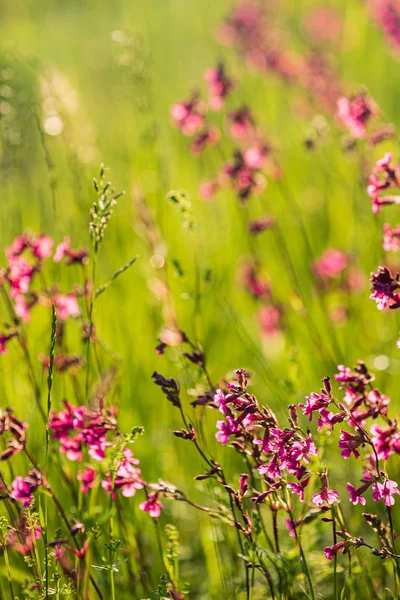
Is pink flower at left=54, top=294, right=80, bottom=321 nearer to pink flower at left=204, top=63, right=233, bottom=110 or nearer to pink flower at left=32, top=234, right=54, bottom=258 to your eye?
pink flower at left=32, top=234, right=54, bottom=258

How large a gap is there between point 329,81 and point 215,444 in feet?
8.76

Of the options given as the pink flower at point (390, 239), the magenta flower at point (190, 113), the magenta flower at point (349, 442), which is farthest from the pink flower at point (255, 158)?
the magenta flower at point (349, 442)

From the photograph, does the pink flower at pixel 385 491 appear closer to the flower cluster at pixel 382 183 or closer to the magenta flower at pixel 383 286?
the magenta flower at pixel 383 286

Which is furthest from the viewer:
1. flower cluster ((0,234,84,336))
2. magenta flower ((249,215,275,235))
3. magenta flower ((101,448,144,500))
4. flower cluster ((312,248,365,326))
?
flower cluster ((312,248,365,326))

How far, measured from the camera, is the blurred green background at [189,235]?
8.23 feet

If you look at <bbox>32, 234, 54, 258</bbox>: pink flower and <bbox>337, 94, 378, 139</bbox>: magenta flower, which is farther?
<bbox>337, 94, 378, 139</bbox>: magenta flower

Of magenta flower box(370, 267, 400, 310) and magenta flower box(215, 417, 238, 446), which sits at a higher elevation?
magenta flower box(370, 267, 400, 310)

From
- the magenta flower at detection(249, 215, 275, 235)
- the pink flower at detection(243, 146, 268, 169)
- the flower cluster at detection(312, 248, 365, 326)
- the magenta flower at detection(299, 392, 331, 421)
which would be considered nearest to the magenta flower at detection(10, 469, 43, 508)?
the magenta flower at detection(299, 392, 331, 421)

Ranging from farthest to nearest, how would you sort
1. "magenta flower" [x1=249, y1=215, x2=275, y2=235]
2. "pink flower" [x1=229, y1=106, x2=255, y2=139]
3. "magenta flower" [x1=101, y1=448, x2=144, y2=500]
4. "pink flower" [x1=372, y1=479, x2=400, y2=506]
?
"pink flower" [x1=229, y1=106, x2=255, y2=139] < "magenta flower" [x1=249, y1=215, x2=275, y2=235] < "magenta flower" [x1=101, y1=448, x2=144, y2=500] < "pink flower" [x1=372, y1=479, x2=400, y2=506]

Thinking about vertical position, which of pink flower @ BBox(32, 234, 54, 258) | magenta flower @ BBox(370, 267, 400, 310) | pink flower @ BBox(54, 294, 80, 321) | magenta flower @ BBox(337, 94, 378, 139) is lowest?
magenta flower @ BBox(370, 267, 400, 310)

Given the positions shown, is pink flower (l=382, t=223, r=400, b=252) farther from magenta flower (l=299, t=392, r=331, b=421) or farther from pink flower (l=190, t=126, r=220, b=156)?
pink flower (l=190, t=126, r=220, b=156)

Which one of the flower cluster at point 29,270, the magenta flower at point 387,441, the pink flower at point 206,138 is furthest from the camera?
the pink flower at point 206,138

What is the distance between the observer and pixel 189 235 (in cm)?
365

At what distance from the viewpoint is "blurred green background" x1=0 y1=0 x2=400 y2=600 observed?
8.23ft
